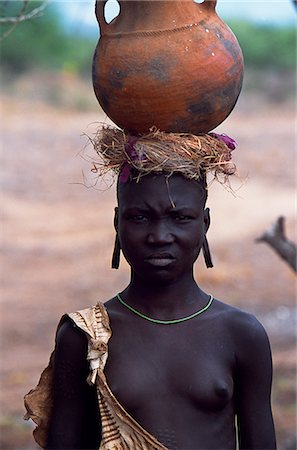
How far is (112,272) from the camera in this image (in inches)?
403

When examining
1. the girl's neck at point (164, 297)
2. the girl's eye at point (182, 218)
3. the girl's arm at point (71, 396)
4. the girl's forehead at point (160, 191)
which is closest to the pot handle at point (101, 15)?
the girl's forehead at point (160, 191)

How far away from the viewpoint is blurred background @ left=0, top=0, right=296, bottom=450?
7336 mm

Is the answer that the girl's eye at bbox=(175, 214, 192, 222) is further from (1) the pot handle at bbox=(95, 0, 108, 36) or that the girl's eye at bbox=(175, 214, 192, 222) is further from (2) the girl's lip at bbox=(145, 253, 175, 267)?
(1) the pot handle at bbox=(95, 0, 108, 36)

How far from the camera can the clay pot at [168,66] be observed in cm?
242

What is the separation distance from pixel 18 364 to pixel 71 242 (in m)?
3.99

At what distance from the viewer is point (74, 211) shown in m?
13.0

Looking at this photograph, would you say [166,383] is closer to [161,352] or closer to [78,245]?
[161,352]

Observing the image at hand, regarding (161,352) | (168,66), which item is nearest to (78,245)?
(161,352)

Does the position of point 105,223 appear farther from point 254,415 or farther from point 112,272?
point 254,415

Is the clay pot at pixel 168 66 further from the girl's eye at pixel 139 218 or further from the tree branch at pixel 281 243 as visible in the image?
the tree branch at pixel 281 243

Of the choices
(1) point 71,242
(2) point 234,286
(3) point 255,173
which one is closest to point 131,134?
(2) point 234,286

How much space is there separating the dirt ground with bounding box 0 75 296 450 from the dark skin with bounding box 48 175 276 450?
204cm

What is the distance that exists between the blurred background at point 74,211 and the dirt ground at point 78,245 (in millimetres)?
16

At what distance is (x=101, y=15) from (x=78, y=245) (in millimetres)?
8942
